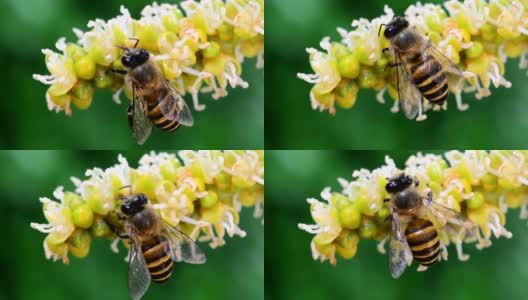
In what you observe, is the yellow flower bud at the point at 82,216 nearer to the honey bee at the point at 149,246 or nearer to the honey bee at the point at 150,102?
the honey bee at the point at 149,246

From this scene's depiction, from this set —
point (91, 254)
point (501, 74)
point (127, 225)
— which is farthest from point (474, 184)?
point (91, 254)

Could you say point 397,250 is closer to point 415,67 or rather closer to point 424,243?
point 424,243

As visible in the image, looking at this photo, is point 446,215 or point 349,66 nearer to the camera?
point 349,66

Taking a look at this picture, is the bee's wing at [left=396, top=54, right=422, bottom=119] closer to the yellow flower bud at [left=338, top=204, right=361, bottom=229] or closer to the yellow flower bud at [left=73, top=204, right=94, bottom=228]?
the yellow flower bud at [left=338, top=204, right=361, bottom=229]

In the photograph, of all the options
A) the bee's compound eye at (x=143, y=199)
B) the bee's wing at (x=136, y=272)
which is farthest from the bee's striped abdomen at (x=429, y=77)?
the bee's wing at (x=136, y=272)

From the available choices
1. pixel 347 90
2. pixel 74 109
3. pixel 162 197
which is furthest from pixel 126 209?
pixel 347 90
